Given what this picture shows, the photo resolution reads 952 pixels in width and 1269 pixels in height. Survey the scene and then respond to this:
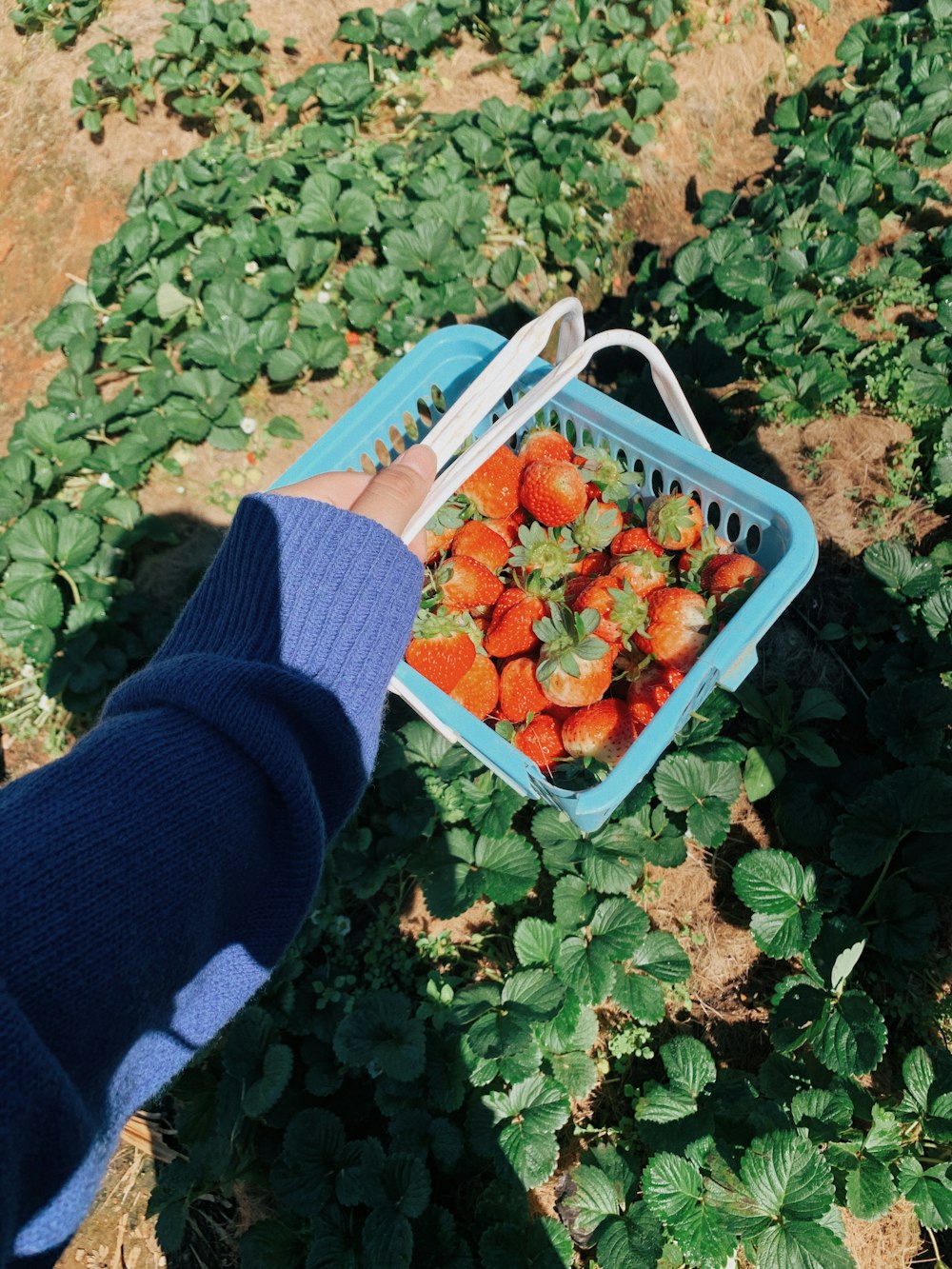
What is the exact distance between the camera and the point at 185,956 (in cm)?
103

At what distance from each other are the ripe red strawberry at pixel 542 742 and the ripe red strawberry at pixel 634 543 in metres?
0.39

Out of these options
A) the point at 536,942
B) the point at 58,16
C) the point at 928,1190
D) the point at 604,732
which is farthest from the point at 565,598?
the point at 58,16

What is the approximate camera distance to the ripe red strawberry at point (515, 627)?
172cm

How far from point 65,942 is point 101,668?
4.93ft

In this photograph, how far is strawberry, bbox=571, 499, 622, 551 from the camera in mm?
1804

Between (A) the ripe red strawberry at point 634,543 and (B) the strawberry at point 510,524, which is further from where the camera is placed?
(B) the strawberry at point 510,524

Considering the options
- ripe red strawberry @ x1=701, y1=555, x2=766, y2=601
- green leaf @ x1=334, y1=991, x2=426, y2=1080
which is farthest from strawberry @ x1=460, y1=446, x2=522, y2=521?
green leaf @ x1=334, y1=991, x2=426, y2=1080

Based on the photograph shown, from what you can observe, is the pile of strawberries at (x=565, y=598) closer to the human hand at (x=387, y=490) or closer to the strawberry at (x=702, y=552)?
the strawberry at (x=702, y=552)

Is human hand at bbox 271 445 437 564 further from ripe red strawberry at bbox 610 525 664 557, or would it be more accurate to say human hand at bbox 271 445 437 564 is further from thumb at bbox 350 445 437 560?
ripe red strawberry at bbox 610 525 664 557

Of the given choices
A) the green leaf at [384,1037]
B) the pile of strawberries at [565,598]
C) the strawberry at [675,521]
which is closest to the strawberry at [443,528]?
the pile of strawberries at [565,598]

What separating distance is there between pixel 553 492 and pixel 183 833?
1044 mm

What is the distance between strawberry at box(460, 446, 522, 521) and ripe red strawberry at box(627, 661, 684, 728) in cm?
48

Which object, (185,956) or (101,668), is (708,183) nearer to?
(101,668)

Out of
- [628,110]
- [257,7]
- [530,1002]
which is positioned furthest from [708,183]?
[530,1002]
